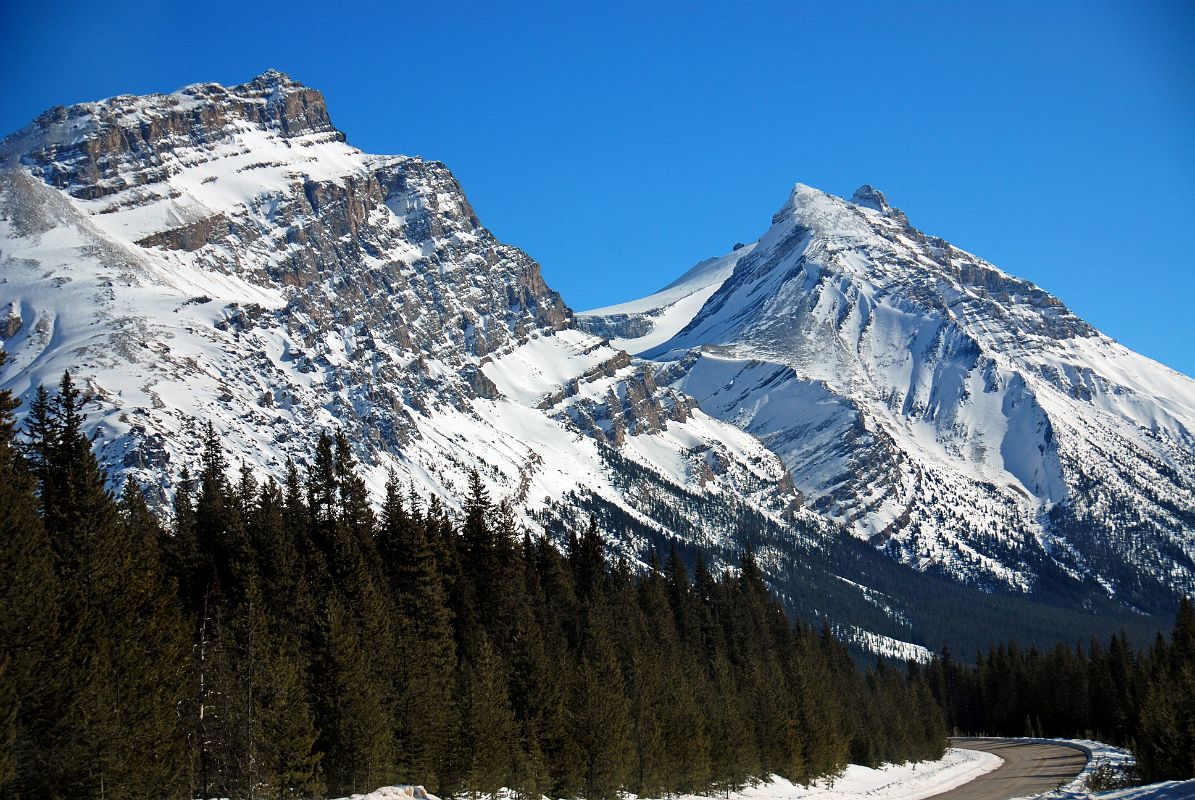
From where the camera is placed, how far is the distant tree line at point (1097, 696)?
5767cm

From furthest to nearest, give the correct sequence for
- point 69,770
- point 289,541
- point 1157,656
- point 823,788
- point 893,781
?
1. point 1157,656
2. point 893,781
3. point 823,788
4. point 289,541
5. point 69,770

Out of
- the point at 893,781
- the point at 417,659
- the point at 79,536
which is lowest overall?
the point at 893,781

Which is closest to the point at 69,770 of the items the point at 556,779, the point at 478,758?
the point at 478,758

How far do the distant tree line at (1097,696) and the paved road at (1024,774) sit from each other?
5.87 m

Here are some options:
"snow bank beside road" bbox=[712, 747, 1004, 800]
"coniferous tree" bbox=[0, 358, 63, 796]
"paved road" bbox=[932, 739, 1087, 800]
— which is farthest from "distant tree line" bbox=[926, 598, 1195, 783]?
"coniferous tree" bbox=[0, 358, 63, 796]

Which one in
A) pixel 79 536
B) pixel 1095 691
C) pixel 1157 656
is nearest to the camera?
pixel 79 536

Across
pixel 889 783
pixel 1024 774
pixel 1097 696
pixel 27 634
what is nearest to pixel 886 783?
pixel 889 783

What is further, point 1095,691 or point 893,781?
point 1095,691

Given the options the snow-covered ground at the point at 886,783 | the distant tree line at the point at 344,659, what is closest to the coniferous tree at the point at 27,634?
the distant tree line at the point at 344,659

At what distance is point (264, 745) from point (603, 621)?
37564 mm

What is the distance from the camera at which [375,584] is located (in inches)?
2869

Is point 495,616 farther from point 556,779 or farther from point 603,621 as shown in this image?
point 556,779

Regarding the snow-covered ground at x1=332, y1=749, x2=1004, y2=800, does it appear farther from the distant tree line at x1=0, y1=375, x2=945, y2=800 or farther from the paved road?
the distant tree line at x1=0, y1=375, x2=945, y2=800

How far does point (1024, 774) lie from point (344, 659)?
55.9m
